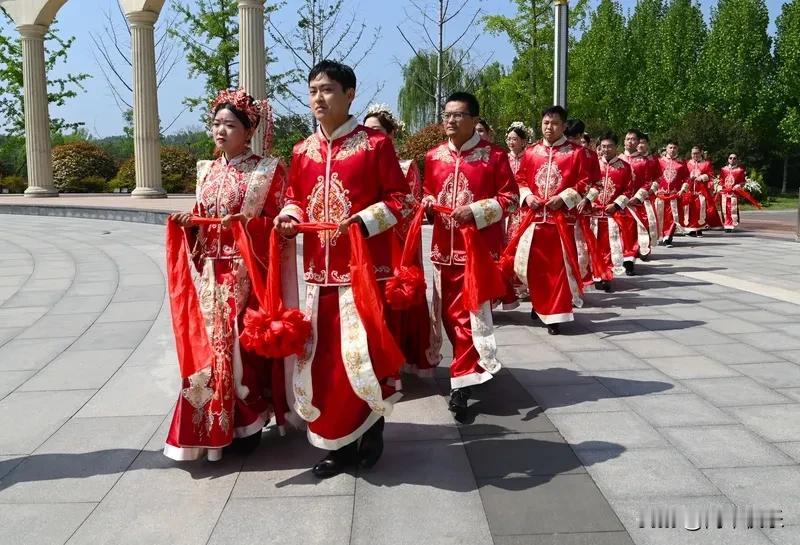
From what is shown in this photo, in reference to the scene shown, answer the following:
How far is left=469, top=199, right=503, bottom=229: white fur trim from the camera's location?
4.29 metres

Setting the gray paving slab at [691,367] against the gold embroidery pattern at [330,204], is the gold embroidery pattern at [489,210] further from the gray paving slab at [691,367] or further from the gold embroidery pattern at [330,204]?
the gray paving slab at [691,367]

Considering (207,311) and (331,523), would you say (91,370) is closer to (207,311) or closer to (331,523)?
(207,311)

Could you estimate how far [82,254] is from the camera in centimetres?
1175

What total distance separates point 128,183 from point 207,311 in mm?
26419

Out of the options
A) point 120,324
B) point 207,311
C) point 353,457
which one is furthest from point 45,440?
point 120,324

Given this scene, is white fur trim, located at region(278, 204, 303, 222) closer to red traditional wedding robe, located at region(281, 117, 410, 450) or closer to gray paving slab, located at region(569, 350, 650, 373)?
red traditional wedding robe, located at region(281, 117, 410, 450)

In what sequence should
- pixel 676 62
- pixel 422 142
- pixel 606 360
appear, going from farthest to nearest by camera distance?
pixel 676 62 < pixel 422 142 < pixel 606 360

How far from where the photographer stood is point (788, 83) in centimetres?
3216

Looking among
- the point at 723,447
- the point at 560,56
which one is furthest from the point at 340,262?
the point at 560,56

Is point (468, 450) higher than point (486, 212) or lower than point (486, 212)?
lower

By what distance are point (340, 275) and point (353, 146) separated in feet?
1.97

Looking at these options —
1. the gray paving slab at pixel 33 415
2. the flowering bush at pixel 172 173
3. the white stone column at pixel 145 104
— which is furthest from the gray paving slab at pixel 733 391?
the flowering bush at pixel 172 173

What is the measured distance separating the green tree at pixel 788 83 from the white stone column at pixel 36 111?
91.4 feet

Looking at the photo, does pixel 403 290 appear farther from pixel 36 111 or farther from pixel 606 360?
pixel 36 111
